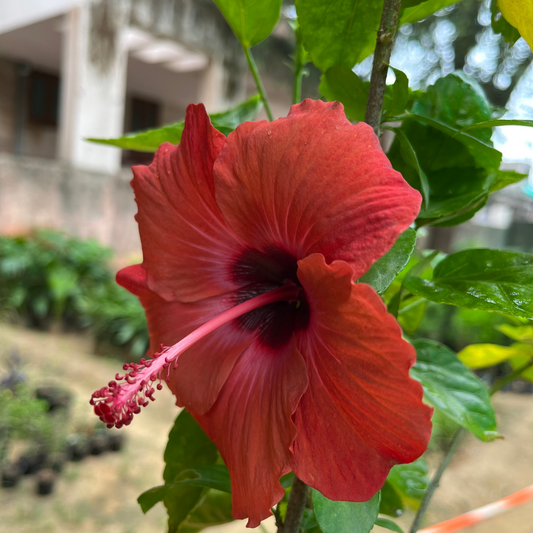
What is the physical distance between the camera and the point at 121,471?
118 inches

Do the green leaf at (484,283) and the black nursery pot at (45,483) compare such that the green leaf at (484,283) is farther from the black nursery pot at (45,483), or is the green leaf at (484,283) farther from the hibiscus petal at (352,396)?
the black nursery pot at (45,483)

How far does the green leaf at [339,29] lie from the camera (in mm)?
459

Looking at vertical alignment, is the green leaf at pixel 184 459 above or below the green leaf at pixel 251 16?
below

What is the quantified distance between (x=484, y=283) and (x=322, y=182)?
0.18 m

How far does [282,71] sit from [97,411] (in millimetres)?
7313

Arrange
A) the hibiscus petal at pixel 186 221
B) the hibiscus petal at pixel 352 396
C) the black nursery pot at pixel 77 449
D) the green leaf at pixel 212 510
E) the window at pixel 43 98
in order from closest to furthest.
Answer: the hibiscus petal at pixel 352 396 → the hibiscus petal at pixel 186 221 → the green leaf at pixel 212 510 → the black nursery pot at pixel 77 449 → the window at pixel 43 98

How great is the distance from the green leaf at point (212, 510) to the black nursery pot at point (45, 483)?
2.46 meters

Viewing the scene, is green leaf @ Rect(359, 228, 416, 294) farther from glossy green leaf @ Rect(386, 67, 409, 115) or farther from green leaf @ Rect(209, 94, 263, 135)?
green leaf @ Rect(209, 94, 263, 135)

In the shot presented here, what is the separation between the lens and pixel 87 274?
17.2ft

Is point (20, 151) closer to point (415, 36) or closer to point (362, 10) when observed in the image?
point (415, 36)

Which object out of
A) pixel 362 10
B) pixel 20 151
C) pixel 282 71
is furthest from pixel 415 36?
pixel 20 151

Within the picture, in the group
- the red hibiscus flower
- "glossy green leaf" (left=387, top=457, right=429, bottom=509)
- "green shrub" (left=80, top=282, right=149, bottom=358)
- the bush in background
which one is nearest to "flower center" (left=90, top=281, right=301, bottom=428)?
the red hibiscus flower

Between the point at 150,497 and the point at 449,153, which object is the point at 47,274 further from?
the point at 449,153

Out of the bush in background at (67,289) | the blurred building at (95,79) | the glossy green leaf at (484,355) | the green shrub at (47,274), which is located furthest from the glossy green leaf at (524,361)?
the blurred building at (95,79)
